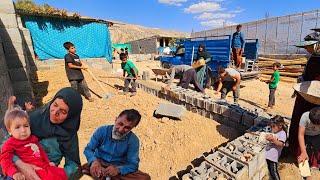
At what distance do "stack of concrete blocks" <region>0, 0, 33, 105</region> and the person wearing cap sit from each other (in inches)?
217

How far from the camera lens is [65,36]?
1186 cm

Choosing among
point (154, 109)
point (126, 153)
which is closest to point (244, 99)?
point (154, 109)

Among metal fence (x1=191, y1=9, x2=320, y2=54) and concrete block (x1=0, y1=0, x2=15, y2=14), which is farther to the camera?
metal fence (x1=191, y1=9, x2=320, y2=54)

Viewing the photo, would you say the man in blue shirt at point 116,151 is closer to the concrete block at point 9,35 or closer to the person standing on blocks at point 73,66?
the person standing on blocks at point 73,66

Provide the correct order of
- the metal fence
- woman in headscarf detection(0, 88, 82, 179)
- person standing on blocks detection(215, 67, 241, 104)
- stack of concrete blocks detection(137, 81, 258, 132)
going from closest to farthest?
woman in headscarf detection(0, 88, 82, 179), stack of concrete blocks detection(137, 81, 258, 132), person standing on blocks detection(215, 67, 241, 104), the metal fence

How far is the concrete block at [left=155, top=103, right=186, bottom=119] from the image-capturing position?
Result: 5.60 meters

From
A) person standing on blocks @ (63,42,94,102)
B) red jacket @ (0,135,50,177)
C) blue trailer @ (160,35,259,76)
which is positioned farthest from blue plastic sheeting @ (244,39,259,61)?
red jacket @ (0,135,50,177)

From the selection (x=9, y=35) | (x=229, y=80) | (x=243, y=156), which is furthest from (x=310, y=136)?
(x=9, y=35)

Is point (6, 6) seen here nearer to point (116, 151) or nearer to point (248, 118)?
point (116, 151)

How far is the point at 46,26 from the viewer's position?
1134 cm

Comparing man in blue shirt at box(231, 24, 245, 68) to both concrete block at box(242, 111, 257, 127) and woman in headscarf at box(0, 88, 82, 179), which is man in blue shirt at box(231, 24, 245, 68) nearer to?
concrete block at box(242, 111, 257, 127)

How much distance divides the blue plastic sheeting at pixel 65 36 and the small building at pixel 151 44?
62.2ft

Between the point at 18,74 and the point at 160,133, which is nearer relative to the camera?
the point at 160,133

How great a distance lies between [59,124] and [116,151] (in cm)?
61
